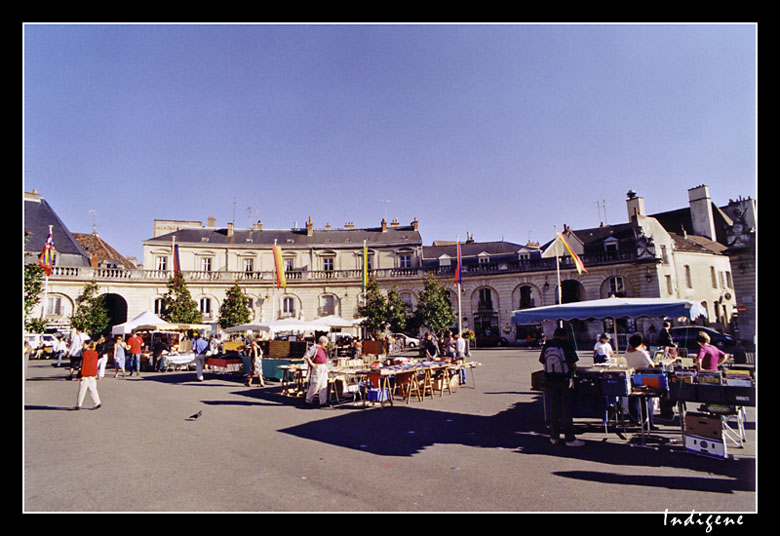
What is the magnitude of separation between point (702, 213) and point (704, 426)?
41.3 m

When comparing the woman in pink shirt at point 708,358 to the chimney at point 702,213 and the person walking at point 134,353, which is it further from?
the chimney at point 702,213

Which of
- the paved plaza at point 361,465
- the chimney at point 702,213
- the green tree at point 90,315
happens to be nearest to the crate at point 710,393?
the paved plaza at point 361,465

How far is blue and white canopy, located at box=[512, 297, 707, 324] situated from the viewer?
26.6 ft

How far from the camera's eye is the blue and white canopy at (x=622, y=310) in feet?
26.6

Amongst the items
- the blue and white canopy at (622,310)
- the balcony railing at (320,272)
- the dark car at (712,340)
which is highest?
the balcony railing at (320,272)

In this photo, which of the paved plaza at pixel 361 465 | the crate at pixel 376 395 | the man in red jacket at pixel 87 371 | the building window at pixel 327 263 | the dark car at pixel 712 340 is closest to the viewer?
the paved plaza at pixel 361 465

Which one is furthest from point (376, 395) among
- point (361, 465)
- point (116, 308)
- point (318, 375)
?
point (116, 308)

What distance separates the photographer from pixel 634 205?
37.4 m

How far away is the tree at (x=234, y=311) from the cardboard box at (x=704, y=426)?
3049 centimetres

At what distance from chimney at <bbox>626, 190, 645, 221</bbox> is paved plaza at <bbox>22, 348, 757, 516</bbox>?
32.2 m

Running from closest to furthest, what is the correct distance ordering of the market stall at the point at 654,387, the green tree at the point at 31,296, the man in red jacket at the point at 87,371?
the market stall at the point at 654,387
the man in red jacket at the point at 87,371
the green tree at the point at 31,296

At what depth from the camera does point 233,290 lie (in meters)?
33.4
